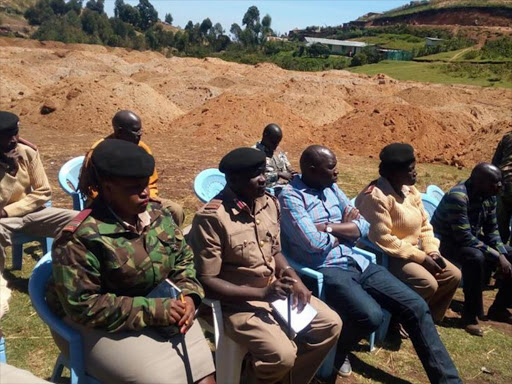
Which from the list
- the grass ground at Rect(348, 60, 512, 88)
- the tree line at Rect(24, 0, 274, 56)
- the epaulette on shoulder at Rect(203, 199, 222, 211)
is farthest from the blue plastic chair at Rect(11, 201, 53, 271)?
the tree line at Rect(24, 0, 274, 56)

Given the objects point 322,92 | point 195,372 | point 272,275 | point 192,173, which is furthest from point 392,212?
point 322,92

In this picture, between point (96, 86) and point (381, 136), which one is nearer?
point (381, 136)

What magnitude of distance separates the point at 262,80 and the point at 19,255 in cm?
2228

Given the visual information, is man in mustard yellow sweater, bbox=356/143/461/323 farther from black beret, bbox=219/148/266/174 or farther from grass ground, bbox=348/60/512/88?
grass ground, bbox=348/60/512/88

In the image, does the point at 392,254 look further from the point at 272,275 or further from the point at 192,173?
the point at 192,173

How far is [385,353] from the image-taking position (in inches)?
173

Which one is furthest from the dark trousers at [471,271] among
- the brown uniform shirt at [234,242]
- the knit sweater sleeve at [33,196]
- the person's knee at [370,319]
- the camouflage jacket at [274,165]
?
the knit sweater sleeve at [33,196]

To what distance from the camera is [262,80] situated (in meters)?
26.6

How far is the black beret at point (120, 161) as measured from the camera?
2598mm

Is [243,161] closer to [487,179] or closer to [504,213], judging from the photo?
[487,179]

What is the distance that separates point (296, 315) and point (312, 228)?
79 cm

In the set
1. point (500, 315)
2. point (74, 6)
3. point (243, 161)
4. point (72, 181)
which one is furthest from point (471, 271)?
point (74, 6)

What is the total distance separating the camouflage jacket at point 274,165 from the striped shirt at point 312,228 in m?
2.20

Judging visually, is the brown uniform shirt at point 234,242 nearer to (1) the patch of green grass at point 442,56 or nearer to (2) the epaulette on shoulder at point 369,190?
(2) the epaulette on shoulder at point 369,190
